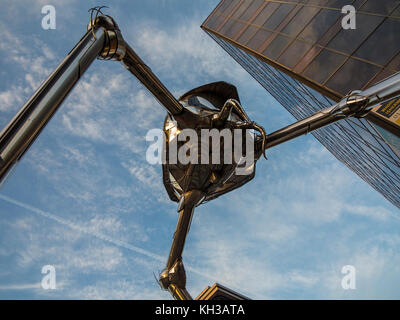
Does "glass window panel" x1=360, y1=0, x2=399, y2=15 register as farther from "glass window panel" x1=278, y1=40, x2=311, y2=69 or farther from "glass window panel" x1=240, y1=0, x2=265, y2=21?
"glass window panel" x1=240, y1=0, x2=265, y2=21

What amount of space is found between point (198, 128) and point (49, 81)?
450 centimetres

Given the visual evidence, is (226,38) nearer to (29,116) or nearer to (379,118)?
(379,118)

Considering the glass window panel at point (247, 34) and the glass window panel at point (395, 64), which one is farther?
the glass window panel at point (247, 34)

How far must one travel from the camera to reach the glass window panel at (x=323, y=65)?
40.7 ft

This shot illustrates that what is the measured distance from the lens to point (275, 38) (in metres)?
16.4

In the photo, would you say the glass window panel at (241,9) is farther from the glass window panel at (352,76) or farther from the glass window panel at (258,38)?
the glass window panel at (352,76)

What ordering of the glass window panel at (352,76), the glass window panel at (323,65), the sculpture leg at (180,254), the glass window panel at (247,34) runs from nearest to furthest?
the sculpture leg at (180,254)
the glass window panel at (352,76)
the glass window panel at (323,65)
the glass window panel at (247,34)

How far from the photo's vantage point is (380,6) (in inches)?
451

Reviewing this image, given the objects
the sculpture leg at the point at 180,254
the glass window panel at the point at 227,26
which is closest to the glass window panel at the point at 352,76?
the sculpture leg at the point at 180,254

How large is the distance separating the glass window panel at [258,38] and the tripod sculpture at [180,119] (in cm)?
1009

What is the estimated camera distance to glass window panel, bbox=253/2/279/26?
18020mm

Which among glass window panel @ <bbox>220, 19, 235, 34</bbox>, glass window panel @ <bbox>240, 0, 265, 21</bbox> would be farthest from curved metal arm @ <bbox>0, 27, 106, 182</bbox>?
glass window panel @ <bbox>220, 19, 235, 34</bbox>

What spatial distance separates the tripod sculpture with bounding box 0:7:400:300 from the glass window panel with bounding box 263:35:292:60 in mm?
8274
